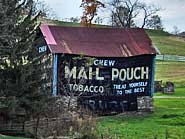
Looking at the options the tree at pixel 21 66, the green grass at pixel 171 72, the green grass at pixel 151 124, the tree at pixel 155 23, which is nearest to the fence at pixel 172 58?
the green grass at pixel 171 72

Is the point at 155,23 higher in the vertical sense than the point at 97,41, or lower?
higher

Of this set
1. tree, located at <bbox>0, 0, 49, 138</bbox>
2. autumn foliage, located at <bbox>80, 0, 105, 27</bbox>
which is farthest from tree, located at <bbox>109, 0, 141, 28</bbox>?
tree, located at <bbox>0, 0, 49, 138</bbox>

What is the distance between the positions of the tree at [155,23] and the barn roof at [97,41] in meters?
54.1

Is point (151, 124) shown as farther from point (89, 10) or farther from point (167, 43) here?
point (167, 43)

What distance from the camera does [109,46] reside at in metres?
31.1

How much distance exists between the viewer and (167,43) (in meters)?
92.2

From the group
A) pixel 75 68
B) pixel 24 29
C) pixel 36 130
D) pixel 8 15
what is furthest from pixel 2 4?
pixel 75 68

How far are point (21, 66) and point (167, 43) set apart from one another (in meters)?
77.1

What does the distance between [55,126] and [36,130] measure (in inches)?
25.2

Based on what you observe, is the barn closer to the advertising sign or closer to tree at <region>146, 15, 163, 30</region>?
the advertising sign

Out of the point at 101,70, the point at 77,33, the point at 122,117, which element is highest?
the point at 77,33

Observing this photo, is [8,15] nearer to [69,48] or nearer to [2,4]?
[2,4]

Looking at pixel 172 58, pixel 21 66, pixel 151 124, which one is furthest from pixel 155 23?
pixel 21 66

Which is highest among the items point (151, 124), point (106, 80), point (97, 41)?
point (97, 41)
